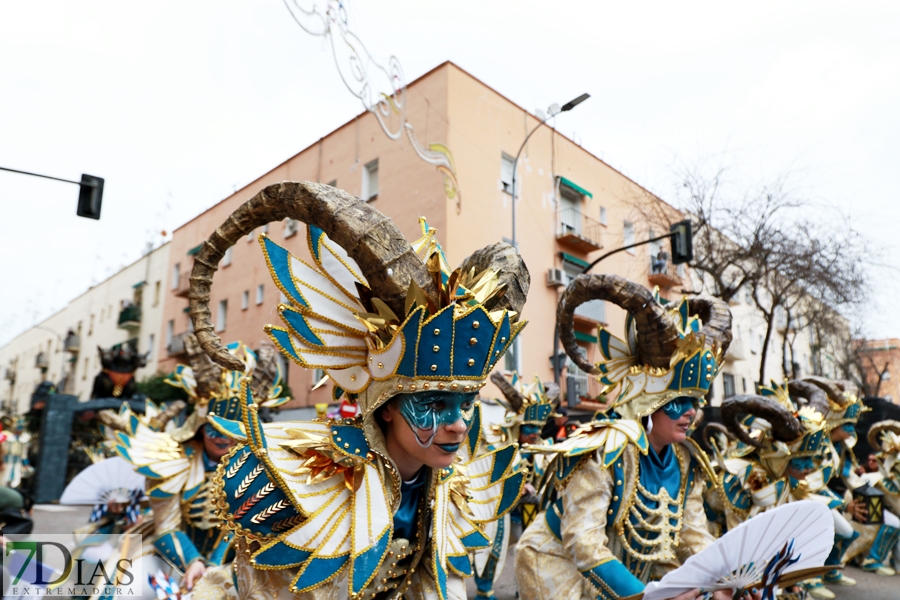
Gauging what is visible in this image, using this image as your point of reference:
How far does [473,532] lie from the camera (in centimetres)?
243

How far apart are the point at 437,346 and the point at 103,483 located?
4.65 m

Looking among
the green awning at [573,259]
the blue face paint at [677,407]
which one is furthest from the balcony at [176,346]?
the blue face paint at [677,407]

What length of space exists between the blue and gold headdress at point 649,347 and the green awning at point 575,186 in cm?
1565

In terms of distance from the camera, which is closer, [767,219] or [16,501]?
[16,501]

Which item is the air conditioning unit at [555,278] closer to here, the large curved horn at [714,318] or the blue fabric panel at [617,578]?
the large curved horn at [714,318]

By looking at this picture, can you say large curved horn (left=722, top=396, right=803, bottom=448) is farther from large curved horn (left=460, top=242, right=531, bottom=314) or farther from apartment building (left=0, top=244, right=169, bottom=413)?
apartment building (left=0, top=244, right=169, bottom=413)

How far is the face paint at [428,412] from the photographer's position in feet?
6.89

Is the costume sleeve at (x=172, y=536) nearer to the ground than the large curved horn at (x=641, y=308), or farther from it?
nearer to the ground

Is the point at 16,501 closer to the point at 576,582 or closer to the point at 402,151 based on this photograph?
the point at 576,582

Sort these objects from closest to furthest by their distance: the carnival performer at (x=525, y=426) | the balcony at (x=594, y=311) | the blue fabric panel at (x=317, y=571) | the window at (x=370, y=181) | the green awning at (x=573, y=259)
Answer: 1. the blue fabric panel at (x=317, y=571)
2. the carnival performer at (x=525, y=426)
3. the window at (x=370, y=181)
4. the green awning at (x=573, y=259)
5. the balcony at (x=594, y=311)

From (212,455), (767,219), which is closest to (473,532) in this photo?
(212,455)

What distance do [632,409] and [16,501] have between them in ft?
12.1

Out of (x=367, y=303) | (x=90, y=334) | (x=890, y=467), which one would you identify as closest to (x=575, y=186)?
(x=890, y=467)

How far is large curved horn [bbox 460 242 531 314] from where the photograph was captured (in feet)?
7.66
